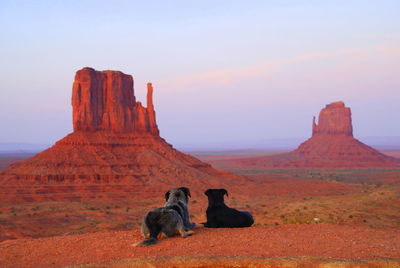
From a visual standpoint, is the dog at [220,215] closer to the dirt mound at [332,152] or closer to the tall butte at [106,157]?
the tall butte at [106,157]

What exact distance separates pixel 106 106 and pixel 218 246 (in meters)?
58.4

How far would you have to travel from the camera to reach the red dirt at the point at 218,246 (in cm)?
828

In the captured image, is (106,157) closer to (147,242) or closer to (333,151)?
(147,242)

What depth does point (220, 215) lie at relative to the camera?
442 inches

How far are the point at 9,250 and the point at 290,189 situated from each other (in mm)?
51295

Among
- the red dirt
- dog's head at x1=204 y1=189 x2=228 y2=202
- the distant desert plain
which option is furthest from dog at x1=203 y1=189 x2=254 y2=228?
the red dirt

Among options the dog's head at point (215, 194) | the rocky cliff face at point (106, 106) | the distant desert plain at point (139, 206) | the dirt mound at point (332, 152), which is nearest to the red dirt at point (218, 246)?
the distant desert plain at point (139, 206)

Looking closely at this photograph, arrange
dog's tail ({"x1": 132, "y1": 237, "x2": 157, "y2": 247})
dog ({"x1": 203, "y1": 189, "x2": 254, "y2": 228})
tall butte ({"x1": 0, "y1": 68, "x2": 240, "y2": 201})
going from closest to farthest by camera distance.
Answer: dog's tail ({"x1": 132, "y1": 237, "x2": 157, "y2": 247})
dog ({"x1": 203, "y1": 189, "x2": 254, "y2": 228})
tall butte ({"x1": 0, "y1": 68, "x2": 240, "y2": 201})

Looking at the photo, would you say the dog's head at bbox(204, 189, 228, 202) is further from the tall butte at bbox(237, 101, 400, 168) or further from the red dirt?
the tall butte at bbox(237, 101, 400, 168)

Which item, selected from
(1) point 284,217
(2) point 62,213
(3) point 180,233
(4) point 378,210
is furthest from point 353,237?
(2) point 62,213

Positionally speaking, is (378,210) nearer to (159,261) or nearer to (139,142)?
(159,261)

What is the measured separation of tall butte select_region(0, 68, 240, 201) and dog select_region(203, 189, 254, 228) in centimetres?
3933

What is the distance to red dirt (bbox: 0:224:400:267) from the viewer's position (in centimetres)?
828

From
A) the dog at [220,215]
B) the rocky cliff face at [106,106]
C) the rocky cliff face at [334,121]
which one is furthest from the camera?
the rocky cliff face at [334,121]
